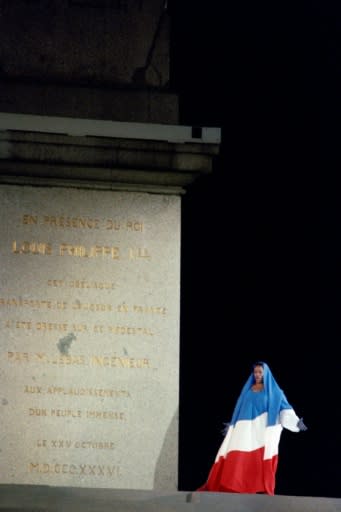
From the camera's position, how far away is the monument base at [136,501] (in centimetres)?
693

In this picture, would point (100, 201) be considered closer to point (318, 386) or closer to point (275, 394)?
point (275, 394)

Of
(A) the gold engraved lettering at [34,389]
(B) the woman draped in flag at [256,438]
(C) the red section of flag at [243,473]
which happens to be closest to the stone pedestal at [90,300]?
(A) the gold engraved lettering at [34,389]

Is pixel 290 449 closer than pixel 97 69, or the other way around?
pixel 97 69

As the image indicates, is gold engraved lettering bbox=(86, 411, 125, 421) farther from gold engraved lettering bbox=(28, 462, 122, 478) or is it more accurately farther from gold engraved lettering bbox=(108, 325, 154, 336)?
gold engraved lettering bbox=(108, 325, 154, 336)

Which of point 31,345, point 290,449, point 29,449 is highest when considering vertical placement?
point 31,345

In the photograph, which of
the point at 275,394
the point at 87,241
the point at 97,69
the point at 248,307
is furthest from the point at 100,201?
the point at 248,307

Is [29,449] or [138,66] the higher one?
[138,66]

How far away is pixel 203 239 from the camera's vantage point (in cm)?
1623

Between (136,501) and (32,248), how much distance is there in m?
1.79

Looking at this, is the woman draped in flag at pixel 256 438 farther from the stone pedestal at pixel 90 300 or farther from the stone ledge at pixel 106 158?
the stone ledge at pixel 106 158

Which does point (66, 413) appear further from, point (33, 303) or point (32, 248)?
point (32, 248)

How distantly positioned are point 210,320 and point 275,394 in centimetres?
561

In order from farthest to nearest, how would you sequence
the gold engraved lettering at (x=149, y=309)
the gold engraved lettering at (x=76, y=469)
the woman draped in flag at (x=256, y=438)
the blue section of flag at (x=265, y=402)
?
1. the blue section of flag at (x=265, y=402)
2. the woman draped in flag at (x=256, y=438)
3. the gold engraved lettering at (x=149, y=309)
4. the gold engraved lettering at (x=76, y=469)

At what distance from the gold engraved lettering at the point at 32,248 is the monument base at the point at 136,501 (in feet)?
4.89
